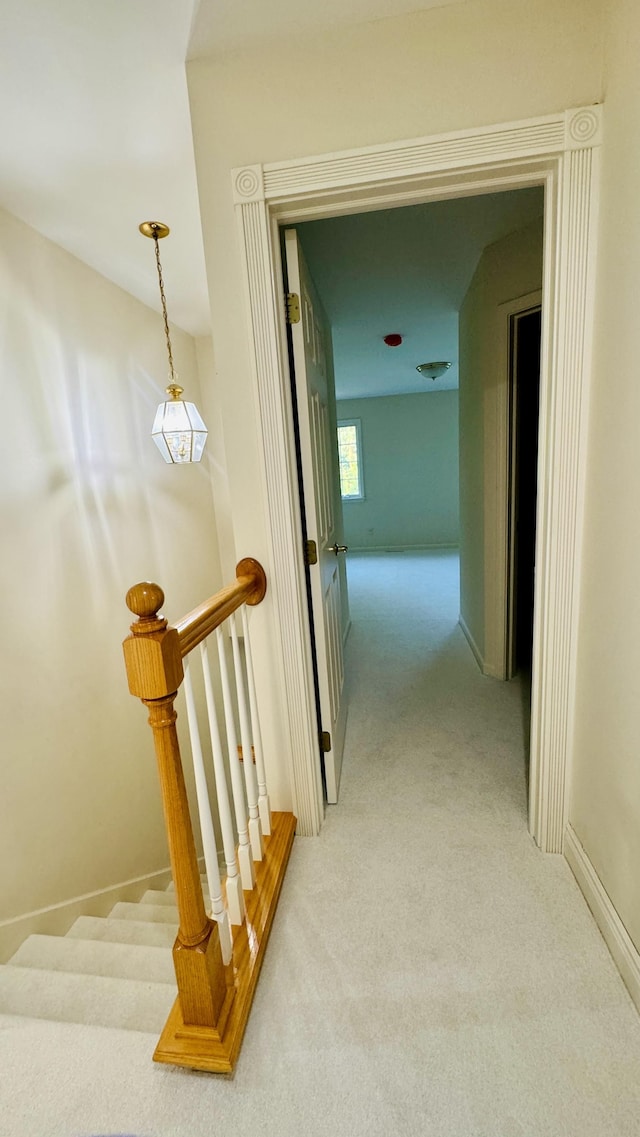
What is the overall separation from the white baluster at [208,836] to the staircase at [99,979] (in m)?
0.24

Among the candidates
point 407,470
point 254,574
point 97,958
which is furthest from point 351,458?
point 97,958

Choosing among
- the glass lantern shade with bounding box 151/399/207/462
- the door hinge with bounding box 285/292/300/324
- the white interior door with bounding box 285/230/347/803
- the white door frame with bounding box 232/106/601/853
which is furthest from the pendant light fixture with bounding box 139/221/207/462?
the white door frame with bounding box 232/106/601/853

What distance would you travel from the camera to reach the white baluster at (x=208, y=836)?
3.52ft

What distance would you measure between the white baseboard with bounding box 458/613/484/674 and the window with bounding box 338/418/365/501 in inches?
149

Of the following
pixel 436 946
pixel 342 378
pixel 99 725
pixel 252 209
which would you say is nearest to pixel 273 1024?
pixel 436 946

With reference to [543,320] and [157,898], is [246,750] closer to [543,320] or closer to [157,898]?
[543,320]

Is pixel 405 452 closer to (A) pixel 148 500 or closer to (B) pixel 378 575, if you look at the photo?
(B) pixel 378 575

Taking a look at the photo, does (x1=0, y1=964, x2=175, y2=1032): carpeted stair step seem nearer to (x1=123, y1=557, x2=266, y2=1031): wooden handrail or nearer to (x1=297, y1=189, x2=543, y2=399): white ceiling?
(x1=123, y1=557, x2=266, y2=1031): wooden handrail

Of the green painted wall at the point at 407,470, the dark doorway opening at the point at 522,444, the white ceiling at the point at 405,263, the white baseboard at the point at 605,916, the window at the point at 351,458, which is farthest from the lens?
the window at the point at 351,458

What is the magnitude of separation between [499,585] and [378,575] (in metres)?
3.02

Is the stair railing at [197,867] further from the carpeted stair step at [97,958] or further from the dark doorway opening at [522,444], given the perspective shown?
the dark doorway opening at [522,444]

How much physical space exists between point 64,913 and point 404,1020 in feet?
5.88

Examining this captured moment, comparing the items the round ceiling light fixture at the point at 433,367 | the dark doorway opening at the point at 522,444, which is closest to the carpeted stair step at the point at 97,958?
the dark doorway opening at the point at 522,444

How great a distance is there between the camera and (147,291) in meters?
3.00
